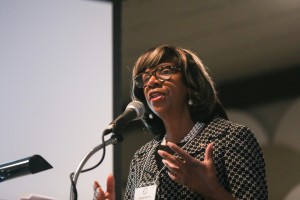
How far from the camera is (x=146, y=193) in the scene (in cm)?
175

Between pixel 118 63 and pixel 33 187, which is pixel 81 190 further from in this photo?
pixel 118 63

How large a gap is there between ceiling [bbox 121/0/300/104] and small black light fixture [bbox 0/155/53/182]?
1547 millimetres

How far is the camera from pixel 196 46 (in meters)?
2.93

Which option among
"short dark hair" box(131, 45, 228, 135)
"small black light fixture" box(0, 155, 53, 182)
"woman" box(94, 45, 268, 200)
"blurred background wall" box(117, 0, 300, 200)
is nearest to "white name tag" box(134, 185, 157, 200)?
"woman" box(94, 45, 268, 200)

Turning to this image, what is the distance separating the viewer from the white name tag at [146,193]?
1.73 m

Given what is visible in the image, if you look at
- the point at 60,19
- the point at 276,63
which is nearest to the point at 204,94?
the point at 276,63

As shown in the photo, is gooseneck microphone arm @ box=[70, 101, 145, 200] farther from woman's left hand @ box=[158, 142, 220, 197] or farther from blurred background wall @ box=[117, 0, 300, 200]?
blurred background wall @ box=[117, 0, 300, 200]

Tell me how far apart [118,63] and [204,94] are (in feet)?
4.16

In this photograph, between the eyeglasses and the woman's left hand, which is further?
the eyeglasses

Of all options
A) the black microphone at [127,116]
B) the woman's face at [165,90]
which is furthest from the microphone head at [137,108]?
the woman's face at [165,90]

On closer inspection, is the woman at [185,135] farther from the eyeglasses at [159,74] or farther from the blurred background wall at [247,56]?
the blurred background wall at [247,56]

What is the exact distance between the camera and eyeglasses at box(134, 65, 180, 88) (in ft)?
6.14

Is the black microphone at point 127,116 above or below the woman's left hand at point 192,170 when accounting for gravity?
above

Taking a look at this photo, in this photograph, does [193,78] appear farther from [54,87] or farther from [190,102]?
[54,87]
